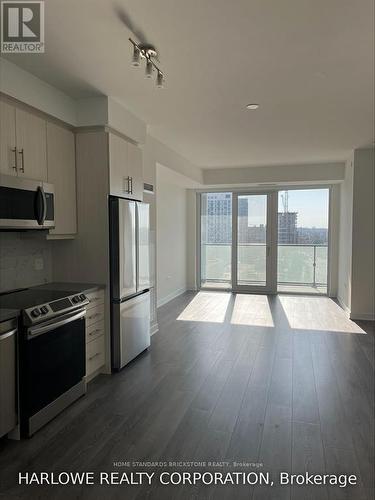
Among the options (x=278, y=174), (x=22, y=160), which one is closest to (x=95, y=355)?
(x=22, y=160)

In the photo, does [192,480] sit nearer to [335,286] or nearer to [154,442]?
[154,442]

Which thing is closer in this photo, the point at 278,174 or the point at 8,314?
the point at 8,314

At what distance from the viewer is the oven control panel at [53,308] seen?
2.50 metres

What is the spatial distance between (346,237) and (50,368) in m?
5.58

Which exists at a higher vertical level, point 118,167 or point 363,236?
point 118,167

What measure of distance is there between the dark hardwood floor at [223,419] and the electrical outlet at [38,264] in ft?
4.09

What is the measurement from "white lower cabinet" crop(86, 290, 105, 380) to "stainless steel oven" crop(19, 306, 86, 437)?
0.68 ft

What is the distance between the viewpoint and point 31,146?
304cm

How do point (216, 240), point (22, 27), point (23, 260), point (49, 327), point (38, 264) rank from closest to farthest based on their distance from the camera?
point (22, 27), point (49, 327), point (23, 260), point (38, 264), point (216, 240)

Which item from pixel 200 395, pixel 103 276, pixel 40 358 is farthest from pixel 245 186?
pixel 40 358

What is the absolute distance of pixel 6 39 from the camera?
2.53m

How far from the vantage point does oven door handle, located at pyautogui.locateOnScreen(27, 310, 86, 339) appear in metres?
2.52

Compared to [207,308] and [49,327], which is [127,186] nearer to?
[49,327]

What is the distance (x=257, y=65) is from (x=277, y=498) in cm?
298
